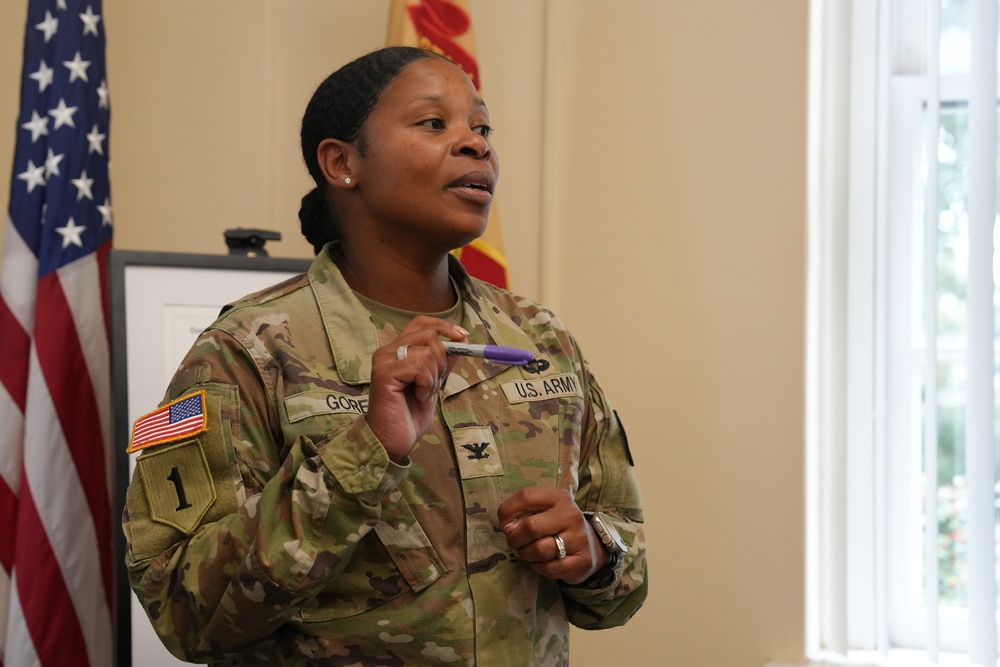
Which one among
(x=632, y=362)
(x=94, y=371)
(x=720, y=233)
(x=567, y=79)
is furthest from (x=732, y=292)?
(x=94, y=371)

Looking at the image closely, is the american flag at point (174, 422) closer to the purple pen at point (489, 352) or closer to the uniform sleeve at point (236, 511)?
the uniform sleeve at point (236, 511)

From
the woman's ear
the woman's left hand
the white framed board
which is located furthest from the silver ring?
the white framed board

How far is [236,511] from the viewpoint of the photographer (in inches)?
42.6

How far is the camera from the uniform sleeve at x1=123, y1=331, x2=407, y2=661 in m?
1.00

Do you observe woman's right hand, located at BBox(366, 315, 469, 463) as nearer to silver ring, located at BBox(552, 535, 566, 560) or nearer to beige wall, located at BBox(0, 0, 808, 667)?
silver ring, located at BBox(552, 535, 566, 560)

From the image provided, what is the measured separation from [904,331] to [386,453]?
166 cm

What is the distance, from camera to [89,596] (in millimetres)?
2150

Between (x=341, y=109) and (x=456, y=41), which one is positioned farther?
(x=456, y=41)

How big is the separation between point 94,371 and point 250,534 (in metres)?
1.33

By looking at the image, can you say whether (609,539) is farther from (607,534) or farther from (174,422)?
(174,422)

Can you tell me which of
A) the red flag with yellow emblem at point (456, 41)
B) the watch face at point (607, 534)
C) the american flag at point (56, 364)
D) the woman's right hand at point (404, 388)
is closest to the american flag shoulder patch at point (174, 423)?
the woman's right hand at point (404, 388)

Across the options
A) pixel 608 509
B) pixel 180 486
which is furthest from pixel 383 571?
pixel 608 509

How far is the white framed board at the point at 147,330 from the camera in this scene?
1.86m

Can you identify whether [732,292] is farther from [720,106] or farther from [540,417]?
[540,417]
